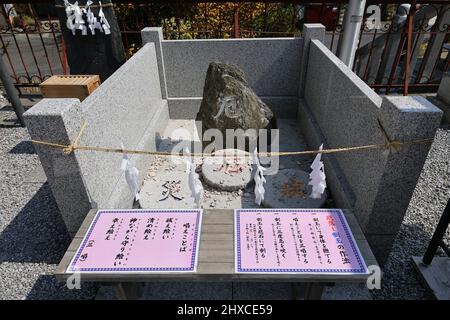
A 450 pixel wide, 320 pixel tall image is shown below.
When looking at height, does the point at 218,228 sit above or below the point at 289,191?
above

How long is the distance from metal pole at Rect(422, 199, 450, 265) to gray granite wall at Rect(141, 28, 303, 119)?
3.93 meters

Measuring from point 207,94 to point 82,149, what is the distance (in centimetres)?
291

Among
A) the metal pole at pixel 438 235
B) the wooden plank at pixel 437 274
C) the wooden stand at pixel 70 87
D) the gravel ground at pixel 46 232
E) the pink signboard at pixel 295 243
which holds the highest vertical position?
the wooden stand at pixel 70 87

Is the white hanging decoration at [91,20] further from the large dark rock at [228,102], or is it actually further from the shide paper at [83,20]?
the large dark rock at [228,102]

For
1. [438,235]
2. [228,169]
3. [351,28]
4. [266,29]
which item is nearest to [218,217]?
[228,169]

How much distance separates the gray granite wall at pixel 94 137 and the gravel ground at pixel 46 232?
0.63m

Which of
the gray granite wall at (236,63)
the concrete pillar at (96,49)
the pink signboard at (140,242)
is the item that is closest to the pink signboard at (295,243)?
the pink signboard at (140,242)

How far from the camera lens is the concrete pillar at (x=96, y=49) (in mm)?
5551

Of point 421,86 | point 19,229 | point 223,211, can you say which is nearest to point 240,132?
point 223,211

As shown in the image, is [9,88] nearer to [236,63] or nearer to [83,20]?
[83,20]

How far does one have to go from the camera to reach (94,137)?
10.5ft

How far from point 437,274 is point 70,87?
5251 mm

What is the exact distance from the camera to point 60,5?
5258 mm

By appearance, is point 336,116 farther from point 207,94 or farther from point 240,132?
point 207,94
